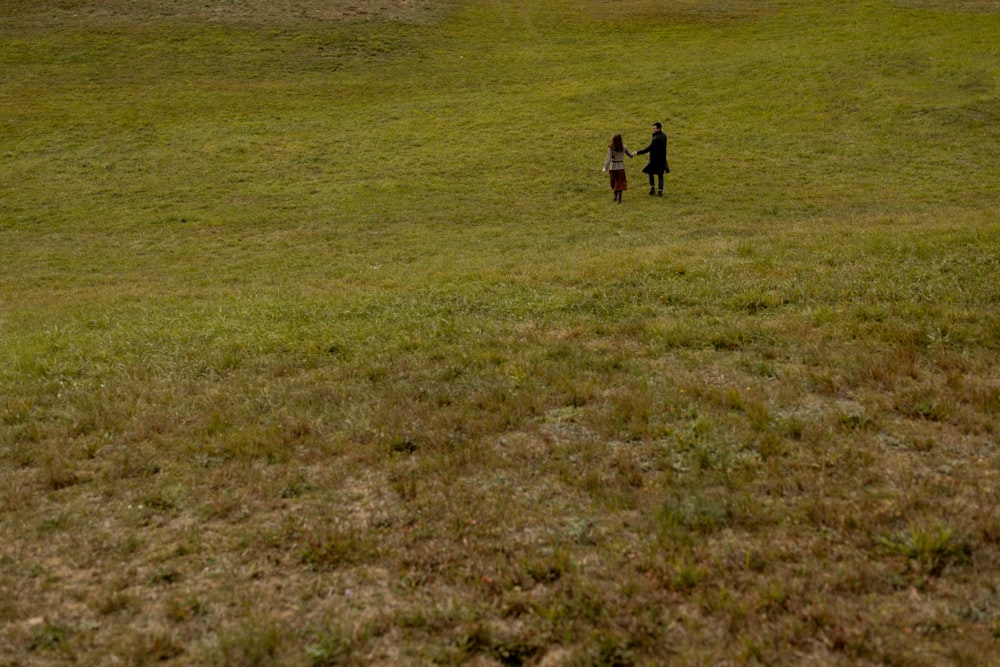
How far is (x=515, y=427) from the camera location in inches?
280

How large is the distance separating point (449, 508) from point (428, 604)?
1131 millimetres

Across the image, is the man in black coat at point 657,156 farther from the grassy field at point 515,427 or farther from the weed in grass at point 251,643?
the weed in grass at point 251,643

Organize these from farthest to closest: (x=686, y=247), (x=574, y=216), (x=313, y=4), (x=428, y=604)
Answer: (x=313, y=4)
(x=574, y=216)
(x=686, y=247)
(x=428, y=604)

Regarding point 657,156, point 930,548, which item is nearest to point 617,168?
point 657,156

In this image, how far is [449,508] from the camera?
5723 millimetres

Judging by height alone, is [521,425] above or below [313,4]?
below

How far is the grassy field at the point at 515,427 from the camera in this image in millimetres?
Answer: 4469

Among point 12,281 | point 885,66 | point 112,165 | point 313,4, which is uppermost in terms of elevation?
point 313,4

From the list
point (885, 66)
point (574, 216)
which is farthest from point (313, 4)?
point (574, 216)

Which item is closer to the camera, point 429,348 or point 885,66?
point 429,348

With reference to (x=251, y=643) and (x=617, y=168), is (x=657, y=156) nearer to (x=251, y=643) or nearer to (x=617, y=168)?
(x=617, y=168)

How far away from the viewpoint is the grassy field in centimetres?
447

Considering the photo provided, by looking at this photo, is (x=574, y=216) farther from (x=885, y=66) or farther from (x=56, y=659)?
(x=885, y=66)

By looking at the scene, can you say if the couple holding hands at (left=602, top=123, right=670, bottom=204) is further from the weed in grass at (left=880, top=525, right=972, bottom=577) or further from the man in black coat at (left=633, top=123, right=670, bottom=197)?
the weed in grass at (left=880, top=525, right=972, bottom=577)
